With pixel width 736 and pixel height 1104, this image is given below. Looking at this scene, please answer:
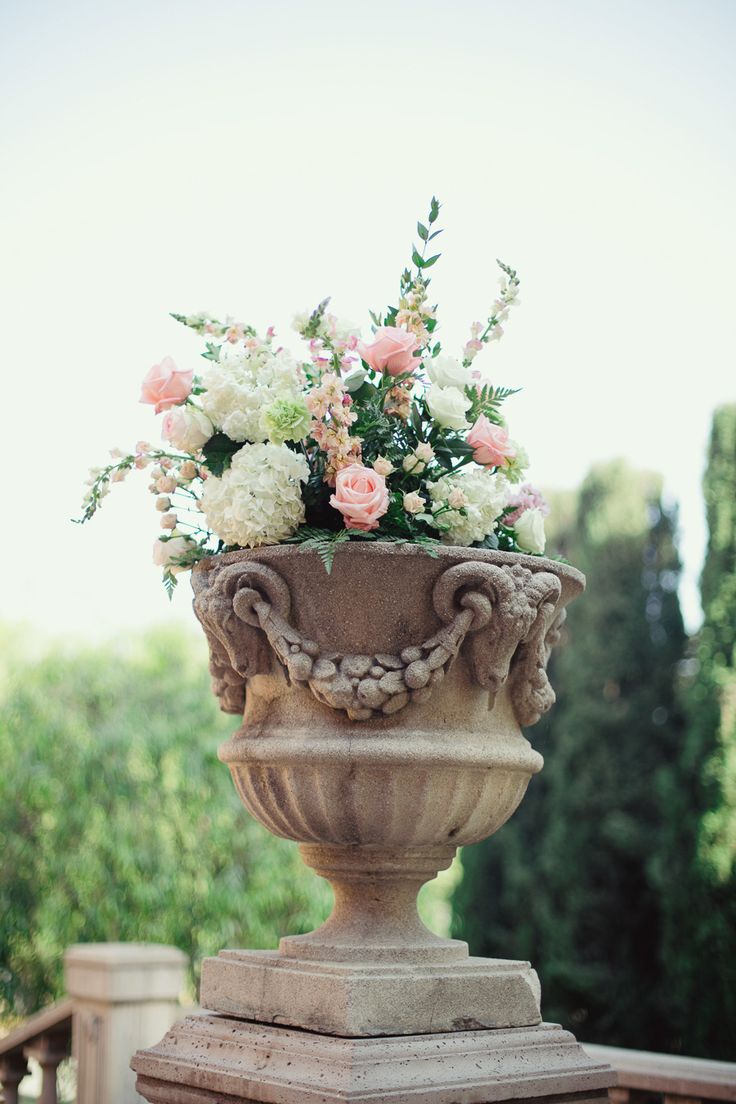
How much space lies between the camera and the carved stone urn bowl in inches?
96.0

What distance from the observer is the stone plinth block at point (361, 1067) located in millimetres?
2227

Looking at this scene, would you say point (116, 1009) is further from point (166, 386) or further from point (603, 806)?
point (603, 806)

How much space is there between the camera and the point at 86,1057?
3621 millimetres

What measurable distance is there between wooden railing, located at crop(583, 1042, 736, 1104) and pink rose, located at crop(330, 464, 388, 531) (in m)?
1.69

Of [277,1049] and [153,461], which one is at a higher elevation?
[153,461]

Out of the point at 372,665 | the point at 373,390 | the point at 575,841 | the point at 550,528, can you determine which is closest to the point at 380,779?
the point at 372,665

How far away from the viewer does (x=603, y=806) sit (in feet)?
32.4

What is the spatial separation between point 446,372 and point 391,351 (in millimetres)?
152

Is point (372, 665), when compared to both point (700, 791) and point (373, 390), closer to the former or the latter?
point (373, 390)

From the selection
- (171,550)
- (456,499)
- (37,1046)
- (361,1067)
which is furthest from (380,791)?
(37,1046)

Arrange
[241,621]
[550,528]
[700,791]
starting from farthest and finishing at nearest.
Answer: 1. [550,528]
2. [700,791]
3. [241,621]

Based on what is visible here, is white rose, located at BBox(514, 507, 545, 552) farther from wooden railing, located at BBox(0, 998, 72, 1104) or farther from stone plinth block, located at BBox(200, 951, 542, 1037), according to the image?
wooden railing, located at BBox(0, 998, 72, 1104)

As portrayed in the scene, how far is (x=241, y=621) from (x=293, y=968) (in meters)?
0.76

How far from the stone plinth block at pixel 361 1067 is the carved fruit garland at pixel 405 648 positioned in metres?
0.67
